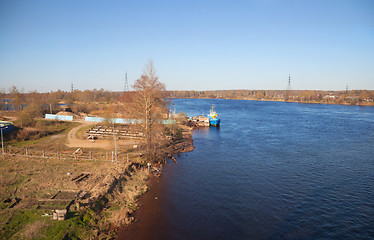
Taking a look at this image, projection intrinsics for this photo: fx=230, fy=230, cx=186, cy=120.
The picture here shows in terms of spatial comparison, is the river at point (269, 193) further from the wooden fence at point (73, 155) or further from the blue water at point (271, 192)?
the wooden fence at point (73, 155)

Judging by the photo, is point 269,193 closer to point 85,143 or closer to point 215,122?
point 85,143

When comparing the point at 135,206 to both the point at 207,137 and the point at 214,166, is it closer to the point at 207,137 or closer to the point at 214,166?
the point at 214,166

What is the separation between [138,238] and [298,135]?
39.9 meters

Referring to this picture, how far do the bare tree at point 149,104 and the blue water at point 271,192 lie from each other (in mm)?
3732

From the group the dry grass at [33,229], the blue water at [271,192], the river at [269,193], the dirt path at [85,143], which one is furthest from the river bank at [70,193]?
the dirt path at [85,143]

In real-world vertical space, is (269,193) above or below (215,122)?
below

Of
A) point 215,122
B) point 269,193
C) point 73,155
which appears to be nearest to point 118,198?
point 73,155

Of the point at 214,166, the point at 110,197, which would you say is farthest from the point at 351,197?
the point at 110,197

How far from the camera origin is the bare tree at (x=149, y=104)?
80.8 feet

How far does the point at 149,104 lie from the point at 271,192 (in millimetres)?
14846

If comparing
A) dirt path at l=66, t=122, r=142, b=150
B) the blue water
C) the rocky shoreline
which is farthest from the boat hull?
the rocky shoreline

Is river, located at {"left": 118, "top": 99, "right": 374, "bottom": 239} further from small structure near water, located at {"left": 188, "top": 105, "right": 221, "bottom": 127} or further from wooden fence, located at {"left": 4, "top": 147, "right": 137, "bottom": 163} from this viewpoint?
small structure near water, located at {"left": 188, "top": 105, "right": 221, "bottom": 127}

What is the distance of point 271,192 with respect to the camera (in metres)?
19.8

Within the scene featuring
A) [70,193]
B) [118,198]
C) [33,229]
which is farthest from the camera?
[118,198]
